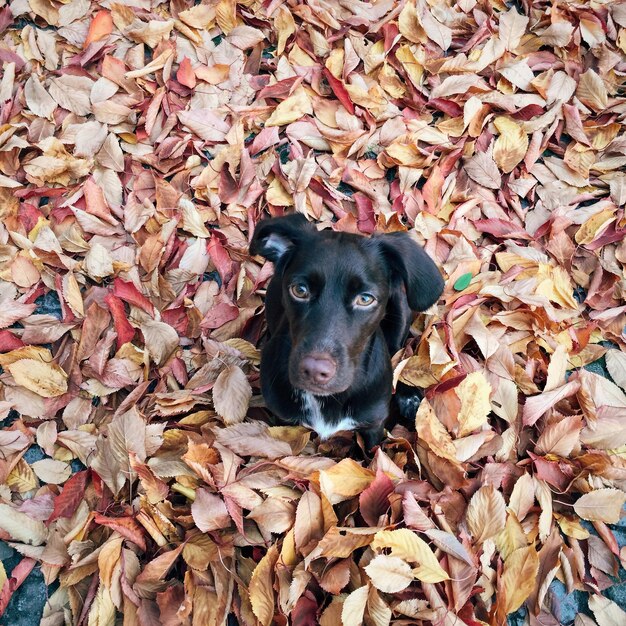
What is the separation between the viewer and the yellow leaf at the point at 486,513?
8.12 feet

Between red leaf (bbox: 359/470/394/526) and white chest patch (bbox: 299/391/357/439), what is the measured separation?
366 millimetres

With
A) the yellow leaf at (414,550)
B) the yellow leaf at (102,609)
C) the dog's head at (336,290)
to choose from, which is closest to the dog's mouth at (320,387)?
the dog's head at (336,290)

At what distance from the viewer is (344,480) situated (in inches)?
103

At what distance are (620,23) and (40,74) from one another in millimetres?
4051

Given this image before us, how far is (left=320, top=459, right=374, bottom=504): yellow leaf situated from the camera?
2.57 m

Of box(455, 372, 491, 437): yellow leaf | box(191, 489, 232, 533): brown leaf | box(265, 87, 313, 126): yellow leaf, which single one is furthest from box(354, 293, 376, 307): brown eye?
box(265, 87, 313, 126): yellow leaf

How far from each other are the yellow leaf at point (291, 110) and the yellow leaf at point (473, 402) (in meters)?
2.11

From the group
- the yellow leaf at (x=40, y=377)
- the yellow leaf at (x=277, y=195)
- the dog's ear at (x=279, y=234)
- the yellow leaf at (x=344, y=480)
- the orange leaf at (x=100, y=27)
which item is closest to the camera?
the yellow leaf at (x=344, y=480)

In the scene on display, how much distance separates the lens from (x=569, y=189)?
3725 mm

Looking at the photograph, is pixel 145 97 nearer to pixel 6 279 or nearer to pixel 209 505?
pixel 6 279

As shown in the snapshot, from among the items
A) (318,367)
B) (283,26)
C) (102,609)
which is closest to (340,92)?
(283,26)

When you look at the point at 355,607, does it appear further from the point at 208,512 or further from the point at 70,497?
the point at 70,497

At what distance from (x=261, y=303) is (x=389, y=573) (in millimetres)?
1725

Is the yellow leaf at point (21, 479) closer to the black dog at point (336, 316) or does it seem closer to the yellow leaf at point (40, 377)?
the yellow leaf at point (40, 377)
